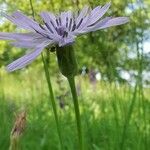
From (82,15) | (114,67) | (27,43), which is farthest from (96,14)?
(114,67)

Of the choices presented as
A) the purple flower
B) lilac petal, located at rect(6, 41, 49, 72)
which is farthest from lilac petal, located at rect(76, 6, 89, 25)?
lilac petal, located at rect(6, 41, 49, 72)

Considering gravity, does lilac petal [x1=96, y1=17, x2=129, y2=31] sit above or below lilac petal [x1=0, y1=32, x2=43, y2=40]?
above

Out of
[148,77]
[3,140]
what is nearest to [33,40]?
[148,77]

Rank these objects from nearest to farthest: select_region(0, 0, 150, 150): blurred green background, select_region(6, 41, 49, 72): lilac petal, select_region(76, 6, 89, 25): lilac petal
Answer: select_region(6, 41, 49, 72): lilac petal
select_region(76, 6, 89, 25): lilac petal
select_region(0, 0, 150, 150): blurred green background

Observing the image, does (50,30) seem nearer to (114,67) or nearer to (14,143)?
(14,143)

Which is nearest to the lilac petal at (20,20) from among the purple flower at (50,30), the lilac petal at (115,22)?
the purple flower at (50,30)

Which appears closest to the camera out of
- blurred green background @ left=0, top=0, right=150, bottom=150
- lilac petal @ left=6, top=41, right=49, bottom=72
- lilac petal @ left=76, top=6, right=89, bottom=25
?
lilac petal @ left=6, top=41, right=49, bottom=72

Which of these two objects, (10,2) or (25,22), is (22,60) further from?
(10,2)

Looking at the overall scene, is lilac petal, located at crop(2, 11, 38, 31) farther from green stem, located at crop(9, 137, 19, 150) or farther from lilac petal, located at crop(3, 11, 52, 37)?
green stem, located at crop(9, 137, 19, 150)

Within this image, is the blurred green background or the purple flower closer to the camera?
the purple flower
